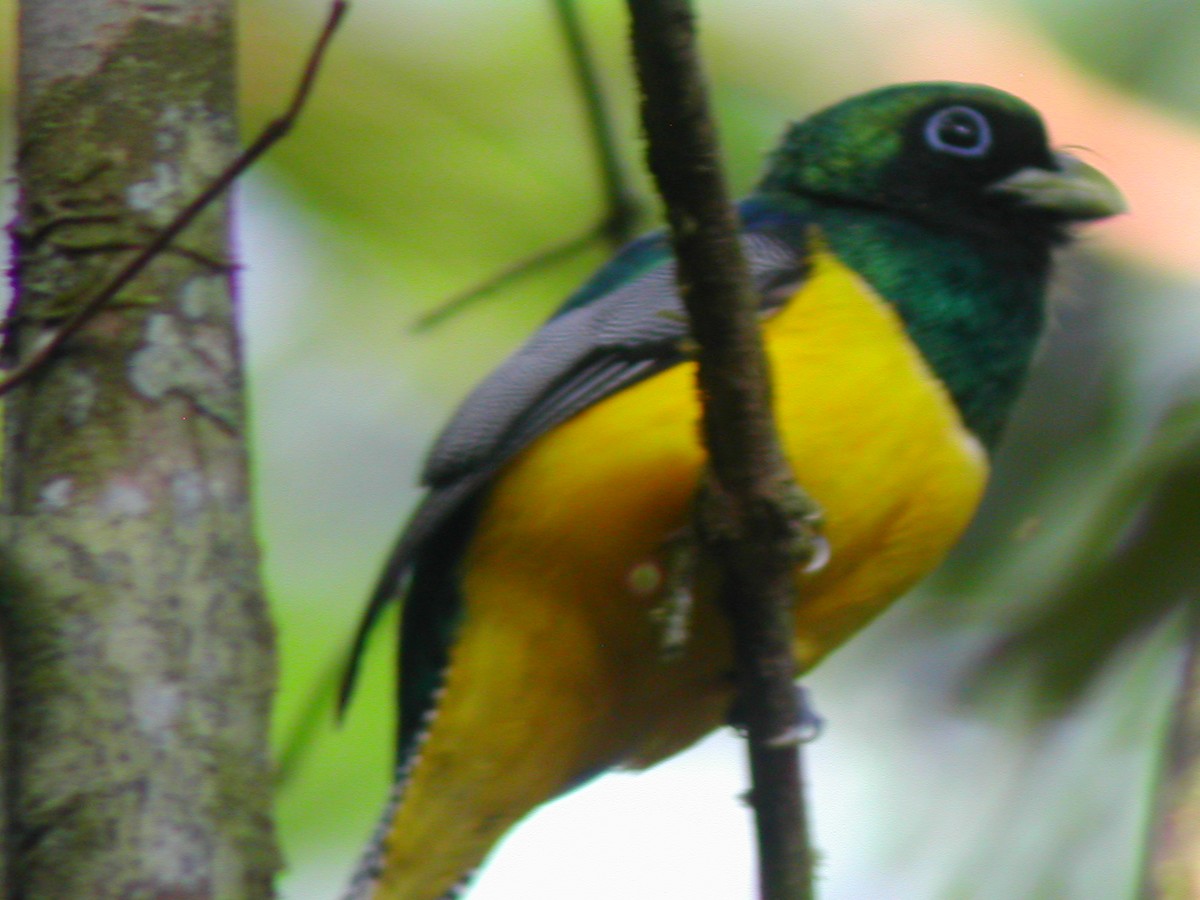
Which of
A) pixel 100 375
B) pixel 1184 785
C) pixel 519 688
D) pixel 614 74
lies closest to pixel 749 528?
pixel 1184 785

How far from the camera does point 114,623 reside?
1.98 metres

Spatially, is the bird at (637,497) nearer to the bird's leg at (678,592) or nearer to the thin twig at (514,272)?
the bird's leg at (678,592)

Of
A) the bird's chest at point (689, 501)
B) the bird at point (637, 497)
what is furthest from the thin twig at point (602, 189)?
the bird's chest at point (689, 501)

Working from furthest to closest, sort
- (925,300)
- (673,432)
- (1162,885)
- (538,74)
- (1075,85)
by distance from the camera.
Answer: (538,74) → (1075,85) → (925,300) → (673,432) → (1162,885)

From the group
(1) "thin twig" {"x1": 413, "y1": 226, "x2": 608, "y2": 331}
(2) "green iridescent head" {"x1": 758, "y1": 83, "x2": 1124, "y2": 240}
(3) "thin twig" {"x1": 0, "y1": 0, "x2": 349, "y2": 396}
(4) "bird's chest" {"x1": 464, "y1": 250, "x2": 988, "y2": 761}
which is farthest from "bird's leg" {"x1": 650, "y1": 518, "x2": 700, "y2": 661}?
(1) "thin twig" {"x1": 413, "y1": 226, "x2": 608, "y2": 331}

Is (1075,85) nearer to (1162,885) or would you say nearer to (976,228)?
(976,228)

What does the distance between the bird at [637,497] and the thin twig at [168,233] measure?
1.19 meters

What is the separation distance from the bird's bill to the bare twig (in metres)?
1.49

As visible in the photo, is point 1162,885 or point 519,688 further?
point 519,688

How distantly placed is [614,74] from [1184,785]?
8.01ft

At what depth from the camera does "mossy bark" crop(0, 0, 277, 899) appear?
6.23 ft

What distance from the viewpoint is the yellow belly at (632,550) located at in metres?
3.23

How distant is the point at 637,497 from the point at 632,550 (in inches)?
4.6

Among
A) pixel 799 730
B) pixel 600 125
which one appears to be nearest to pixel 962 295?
pixel 600 125
